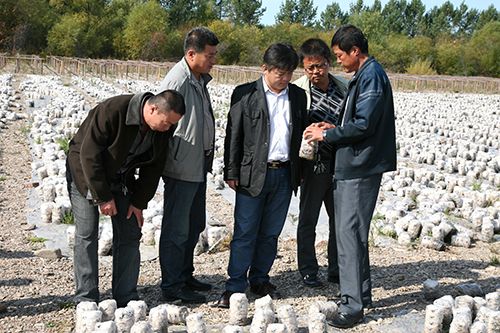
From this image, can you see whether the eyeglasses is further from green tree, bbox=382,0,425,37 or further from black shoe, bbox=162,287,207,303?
green tree, bbox=382,0,425,37

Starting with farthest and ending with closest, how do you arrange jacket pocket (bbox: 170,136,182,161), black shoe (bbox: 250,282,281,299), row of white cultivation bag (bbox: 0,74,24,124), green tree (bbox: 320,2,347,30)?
green tree (bbox: 320,2,347,30), row of white cultivation bag (bbox: 0,74,24,124), black shoe (bbox: 250,282,281,299), jacket pocket (bbox: 170,136,182,161)

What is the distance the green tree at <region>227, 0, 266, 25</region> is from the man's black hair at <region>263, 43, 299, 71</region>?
72.8m

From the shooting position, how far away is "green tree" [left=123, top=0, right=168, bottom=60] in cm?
5428

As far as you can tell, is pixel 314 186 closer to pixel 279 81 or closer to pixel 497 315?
pixel 279 81

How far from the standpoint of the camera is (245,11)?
76.1 metres

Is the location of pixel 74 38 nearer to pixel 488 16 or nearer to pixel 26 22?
pixel 26 22

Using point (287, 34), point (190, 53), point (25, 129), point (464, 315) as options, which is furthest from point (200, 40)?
point (287, 34)

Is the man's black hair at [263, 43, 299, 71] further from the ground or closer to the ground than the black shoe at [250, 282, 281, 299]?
further from the ground

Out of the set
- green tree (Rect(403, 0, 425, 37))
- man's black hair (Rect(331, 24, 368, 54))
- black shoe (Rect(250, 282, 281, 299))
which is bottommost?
black shoe (Rect(250, 282, 281, 299))

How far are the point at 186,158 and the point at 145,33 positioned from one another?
175 feet

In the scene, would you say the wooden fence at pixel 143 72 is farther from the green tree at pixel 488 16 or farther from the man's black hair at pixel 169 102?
the green tree at pixel 488 16

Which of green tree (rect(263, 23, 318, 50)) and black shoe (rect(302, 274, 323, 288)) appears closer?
black shoe (rect(302, 274, 323, 288))

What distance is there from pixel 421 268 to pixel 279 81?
2311mm

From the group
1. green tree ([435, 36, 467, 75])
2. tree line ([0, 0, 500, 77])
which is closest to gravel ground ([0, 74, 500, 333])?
tree line ([0, 0, 500, 77])
